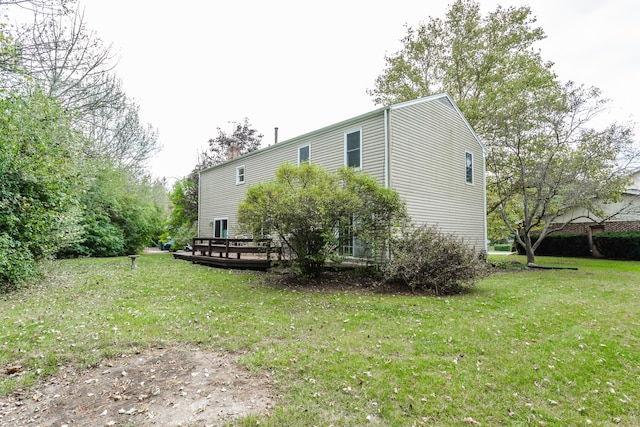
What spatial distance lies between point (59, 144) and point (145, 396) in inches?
381

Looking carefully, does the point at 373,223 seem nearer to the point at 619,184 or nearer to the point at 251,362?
the point at 251,362

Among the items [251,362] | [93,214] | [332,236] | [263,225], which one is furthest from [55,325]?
[93,214]

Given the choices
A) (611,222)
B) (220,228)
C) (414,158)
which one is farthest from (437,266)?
(611,222)

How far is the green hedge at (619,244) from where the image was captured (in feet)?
55.0

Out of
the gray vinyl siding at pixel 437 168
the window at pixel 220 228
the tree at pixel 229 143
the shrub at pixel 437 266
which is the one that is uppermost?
the tree at pixel 229 143

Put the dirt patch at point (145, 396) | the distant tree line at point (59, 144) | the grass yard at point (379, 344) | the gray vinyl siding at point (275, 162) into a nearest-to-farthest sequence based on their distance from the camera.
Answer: the dirt patch at point (145, 396), the grass yard at point (379, 344), the distant tree line at point (59, 144), the gray vinyl siding at point (275, 162)

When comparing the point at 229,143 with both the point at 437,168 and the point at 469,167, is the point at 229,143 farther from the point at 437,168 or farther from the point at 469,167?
the point at 469,167

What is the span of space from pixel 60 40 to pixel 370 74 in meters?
17.2

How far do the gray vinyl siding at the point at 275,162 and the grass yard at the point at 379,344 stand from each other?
11.9 ft

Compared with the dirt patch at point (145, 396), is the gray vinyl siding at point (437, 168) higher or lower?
higher

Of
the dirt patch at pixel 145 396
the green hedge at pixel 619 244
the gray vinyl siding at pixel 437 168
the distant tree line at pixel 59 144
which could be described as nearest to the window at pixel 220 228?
the distant tree line at pixel 59 144

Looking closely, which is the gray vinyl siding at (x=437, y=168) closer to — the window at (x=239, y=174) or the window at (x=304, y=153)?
the window at (x=304, y=153)

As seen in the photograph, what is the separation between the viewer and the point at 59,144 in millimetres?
9328

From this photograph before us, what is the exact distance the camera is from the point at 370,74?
71.4 feet
